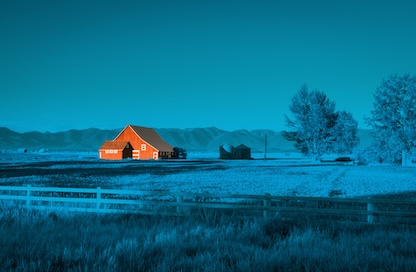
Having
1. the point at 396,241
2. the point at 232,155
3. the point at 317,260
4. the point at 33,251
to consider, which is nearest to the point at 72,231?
the point at 33,251

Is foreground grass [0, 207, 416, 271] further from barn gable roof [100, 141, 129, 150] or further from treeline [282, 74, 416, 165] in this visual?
barn gable roof [100, 141, 129, 150]

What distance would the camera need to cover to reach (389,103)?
2088 inches

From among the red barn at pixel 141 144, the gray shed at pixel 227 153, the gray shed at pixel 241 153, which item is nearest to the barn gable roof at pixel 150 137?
the red barn at pixel 141 144

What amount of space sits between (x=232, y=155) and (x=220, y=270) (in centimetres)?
9305

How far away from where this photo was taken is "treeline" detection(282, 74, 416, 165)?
172 ft

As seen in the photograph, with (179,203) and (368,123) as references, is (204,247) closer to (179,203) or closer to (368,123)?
(179,203)

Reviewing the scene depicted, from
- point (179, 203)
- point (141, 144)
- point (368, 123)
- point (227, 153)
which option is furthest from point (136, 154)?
point (179, 203)

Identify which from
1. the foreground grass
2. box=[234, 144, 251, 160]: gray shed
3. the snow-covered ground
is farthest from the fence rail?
box=[234, 144, 251, 160]: gray shed

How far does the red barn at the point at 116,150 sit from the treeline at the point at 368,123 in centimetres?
3290

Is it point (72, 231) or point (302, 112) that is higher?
point (302, 112)

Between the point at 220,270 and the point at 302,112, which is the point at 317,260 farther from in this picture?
the point at 302,112

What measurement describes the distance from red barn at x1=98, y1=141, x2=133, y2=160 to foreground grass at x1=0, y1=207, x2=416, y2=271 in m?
70.3

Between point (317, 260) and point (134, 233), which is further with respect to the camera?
point (134, 233)

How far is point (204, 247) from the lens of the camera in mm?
8055
